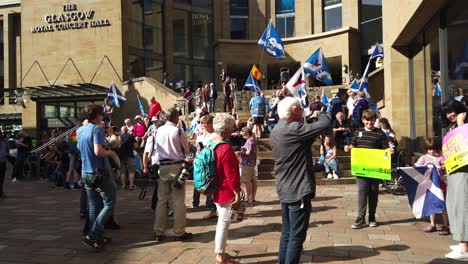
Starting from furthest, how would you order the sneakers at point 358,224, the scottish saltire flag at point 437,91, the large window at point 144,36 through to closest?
the large window at point 144,36, the scottish saltire flag at point 437,91, the sneakers at point 358,224

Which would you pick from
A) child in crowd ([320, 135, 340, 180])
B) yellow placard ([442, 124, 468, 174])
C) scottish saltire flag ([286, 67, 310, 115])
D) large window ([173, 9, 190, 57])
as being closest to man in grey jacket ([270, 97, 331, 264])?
yellow placard ([442, 124, 468, 174])

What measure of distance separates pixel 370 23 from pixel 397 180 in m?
24.4

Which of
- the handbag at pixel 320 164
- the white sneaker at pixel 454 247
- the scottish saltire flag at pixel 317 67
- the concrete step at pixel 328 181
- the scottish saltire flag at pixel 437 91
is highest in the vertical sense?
the scottish saltire flag at pixel 317 67

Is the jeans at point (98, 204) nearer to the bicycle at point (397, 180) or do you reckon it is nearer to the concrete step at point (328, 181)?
the concrete step at point (328, 181)

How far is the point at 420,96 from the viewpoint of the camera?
1229 centimetres

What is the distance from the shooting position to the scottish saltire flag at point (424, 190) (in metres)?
6.69

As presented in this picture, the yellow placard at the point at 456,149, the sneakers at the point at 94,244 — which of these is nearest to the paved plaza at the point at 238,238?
the sneakers at the point at 94,244

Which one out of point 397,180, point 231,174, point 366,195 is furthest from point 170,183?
point 397,180

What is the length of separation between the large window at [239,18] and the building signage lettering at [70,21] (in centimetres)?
1363

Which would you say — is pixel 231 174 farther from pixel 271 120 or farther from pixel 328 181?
pixel 271 120

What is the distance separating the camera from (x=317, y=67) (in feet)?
53.7

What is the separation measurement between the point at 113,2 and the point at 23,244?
22201mm

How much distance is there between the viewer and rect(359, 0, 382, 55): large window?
105 feet

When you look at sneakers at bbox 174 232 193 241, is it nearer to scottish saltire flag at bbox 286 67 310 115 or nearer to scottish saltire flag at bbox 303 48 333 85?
scottish saltire flag at bbox 286 67 310 115
